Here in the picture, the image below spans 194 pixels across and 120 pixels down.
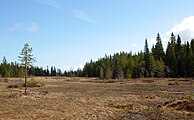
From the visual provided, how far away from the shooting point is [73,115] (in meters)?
26.5

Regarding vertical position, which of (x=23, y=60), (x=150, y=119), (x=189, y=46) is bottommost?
(x=150, y=119)

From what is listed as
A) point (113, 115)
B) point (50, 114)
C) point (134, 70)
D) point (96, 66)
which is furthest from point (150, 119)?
point (96, 66)

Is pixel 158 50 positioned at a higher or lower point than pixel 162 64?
higher

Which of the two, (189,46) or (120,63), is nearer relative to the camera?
(189,46)

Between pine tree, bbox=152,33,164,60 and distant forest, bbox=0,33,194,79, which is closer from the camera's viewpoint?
distant forest, bbox=0,33,194,79

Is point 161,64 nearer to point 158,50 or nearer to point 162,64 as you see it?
point 162,64

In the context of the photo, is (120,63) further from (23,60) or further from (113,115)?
(113,115)

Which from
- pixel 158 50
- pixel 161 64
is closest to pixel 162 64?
pixel 161 64

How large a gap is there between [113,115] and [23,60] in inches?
1075

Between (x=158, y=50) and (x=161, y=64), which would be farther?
(x=158, y=50)

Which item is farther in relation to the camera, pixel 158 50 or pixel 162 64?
pixel 158 50

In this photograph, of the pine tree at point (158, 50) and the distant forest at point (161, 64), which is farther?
the pine tree at point (158, 50)

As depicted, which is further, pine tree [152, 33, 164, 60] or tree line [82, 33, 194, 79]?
pine tree [152, 33, 164, 60]

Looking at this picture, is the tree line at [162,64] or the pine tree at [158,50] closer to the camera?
the tree line at [162,64]
